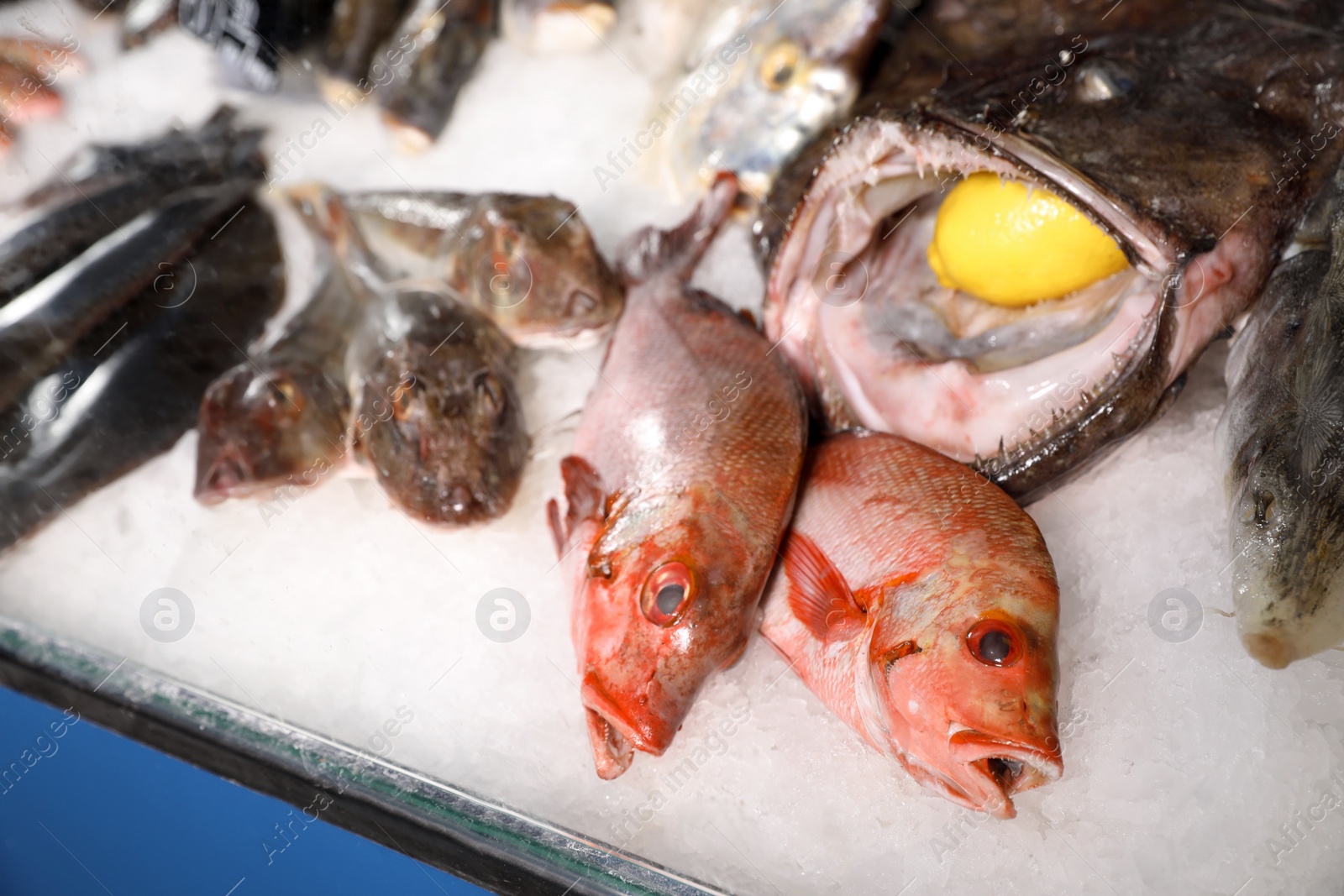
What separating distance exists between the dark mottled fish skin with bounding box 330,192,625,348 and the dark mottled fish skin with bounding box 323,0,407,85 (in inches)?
40.0

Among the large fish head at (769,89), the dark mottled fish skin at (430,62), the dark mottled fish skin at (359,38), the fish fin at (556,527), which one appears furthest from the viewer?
the dark mottled fish skin at (359,38)

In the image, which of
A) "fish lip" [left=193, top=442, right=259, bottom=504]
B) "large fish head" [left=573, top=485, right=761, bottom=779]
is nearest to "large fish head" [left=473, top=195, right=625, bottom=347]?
"fish lip" [left=193, top=442, right=259, bottom=504]

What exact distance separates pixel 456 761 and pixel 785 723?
0.62 meters

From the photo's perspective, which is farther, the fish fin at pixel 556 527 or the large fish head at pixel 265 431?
the large fish head at pixel 265 431

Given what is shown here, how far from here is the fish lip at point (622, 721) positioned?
135 cm

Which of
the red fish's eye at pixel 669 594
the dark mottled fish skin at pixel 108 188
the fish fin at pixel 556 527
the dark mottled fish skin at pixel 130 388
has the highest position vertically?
the dark mottled fish skin at pixel 108 188

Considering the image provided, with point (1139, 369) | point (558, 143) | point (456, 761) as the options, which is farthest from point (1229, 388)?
point (558, 143)

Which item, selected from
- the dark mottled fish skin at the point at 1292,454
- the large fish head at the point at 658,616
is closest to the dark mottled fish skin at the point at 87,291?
the large fish head at the point at 658,616

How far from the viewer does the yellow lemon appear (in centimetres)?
158

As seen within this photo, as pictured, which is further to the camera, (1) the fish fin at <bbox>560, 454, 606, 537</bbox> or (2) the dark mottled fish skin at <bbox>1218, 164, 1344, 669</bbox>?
(1) the fish fin at <bbox>560, 454, 606, 537</bbox>

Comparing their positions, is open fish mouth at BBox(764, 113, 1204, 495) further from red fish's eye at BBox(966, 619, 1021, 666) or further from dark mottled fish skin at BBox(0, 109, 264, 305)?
dark mottled fish skin at BBox(0, 109, 264, 305)

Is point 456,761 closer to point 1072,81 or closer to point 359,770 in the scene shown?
point 359,770

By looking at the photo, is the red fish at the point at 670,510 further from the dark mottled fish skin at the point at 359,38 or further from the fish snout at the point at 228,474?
the dark mottled fish skin at the point at 359,38

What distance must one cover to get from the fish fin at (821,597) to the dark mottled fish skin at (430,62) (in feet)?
6.71
